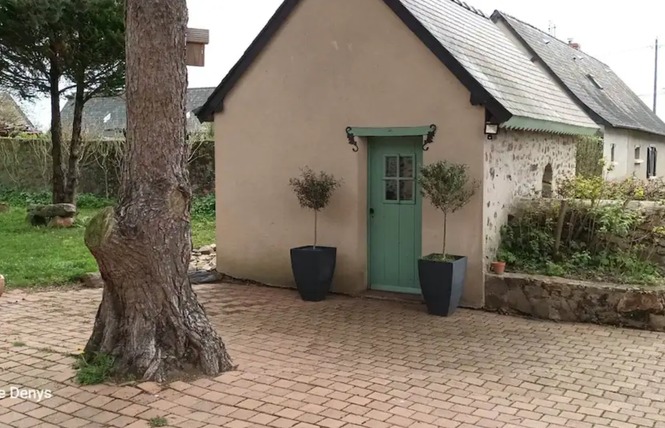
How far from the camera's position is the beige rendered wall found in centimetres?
852

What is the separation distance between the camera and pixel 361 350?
260 inches

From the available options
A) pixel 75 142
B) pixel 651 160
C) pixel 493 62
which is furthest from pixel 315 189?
pixel 651 160

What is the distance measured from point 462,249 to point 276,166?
10.4 feet

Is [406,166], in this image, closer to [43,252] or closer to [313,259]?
[313,259]

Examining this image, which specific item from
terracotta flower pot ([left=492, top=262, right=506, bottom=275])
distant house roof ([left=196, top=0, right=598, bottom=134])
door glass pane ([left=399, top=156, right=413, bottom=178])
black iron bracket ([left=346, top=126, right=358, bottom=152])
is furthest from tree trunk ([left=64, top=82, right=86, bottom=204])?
terracotta flower pot ([left=492, top=262, right=506, bottom=275])

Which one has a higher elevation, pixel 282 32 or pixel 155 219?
pixel 282 32

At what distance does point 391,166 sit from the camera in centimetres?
923

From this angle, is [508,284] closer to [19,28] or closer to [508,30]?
[19,28]

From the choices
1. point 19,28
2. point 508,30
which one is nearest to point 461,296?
point 19,28

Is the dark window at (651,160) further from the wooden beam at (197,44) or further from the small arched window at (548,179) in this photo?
the wooden beam at (197,44)

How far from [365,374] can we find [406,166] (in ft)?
13.1

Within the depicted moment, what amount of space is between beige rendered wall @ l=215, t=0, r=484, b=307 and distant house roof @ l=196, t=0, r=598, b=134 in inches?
6.8

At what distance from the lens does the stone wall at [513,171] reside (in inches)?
337

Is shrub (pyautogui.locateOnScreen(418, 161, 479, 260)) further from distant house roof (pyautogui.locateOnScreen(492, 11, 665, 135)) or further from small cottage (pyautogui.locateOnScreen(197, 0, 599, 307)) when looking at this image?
distant house roof (pyautogui.locateOnScreen(492, 11, 665, 135))
